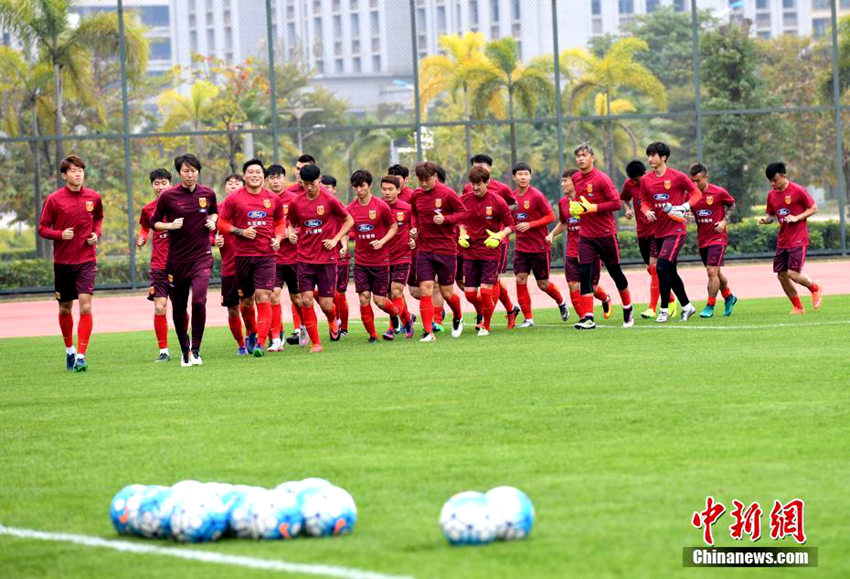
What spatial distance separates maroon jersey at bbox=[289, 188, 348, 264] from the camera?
17031mm

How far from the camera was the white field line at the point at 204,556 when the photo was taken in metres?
5.92

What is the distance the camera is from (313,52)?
35.5 meters

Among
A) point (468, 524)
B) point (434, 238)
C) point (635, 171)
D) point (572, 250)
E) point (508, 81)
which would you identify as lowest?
point (468, 524)

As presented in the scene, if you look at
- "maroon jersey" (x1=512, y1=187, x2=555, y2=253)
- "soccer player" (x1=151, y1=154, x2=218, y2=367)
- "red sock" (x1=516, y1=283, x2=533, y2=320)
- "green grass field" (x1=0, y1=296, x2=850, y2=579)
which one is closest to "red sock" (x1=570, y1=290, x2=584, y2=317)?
"maroon jersey" (x1=512, y1=187, x2=555, y2=253)

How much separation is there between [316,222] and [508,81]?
752 inches

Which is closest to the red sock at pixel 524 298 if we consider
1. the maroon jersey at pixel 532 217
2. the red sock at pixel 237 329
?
the maroon jersey at pixel 532 217

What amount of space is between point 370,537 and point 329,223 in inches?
422

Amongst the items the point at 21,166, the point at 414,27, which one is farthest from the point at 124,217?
the point at 414,27

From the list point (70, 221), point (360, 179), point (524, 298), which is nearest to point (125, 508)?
point (70, 221)

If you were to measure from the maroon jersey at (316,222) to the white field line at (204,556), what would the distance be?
9.91 meters

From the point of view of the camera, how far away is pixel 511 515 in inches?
251

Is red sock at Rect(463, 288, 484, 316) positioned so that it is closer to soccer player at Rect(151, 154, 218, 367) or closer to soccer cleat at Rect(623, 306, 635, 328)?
soccer cleat at Rect(623, 306, 635, 328)

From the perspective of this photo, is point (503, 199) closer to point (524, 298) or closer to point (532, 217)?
point (532, 217)

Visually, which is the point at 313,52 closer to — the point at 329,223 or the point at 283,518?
the point at 329,223
